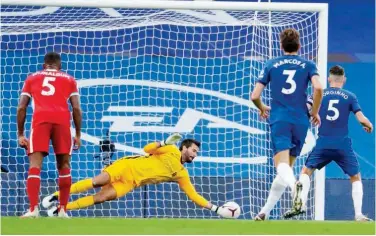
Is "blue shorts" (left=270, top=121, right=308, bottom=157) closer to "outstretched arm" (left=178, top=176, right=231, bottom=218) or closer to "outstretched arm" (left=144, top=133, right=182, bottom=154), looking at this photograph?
"outstretched arm" (left=144, top=133, right=182, bottom=154)

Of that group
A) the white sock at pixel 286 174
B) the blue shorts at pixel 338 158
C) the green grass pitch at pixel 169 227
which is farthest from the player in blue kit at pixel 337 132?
the green grass pitch at pixel 169 227

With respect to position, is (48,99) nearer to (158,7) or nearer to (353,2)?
(158,7)

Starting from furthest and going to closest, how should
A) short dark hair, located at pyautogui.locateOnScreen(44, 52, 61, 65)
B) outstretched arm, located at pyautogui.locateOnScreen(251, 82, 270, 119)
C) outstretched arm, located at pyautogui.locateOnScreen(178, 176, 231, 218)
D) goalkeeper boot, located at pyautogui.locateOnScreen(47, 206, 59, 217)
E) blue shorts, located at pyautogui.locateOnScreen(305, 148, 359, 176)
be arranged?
outstretched arm, located at pyautogui.locateOnScreen(178, 176, 231, 218)
goalkeeper boot, located at pyautogui.locateOnScreen(47, 206, 59, 217)
blue shorts, located at pyautogui.locateOnScreen(305, 148, 359, 176)
short dark hair, located at pyautogui.locateOnScreen(44, 52, 61, 65)
outstretched arm, located at pyautogui.locateOnScreen(251, 82, 270, 119)

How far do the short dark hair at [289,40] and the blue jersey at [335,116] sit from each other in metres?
1.81

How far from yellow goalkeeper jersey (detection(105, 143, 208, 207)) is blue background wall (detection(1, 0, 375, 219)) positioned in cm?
247

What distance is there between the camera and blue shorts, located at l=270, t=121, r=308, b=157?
32.5 feet

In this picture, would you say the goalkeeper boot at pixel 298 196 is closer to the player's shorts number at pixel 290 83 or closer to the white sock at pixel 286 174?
the white sock at pixel 286 174

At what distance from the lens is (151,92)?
52.7ft

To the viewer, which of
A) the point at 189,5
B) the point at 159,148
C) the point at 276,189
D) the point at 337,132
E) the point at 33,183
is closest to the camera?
the point at 276,189

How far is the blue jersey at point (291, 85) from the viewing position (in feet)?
32.7

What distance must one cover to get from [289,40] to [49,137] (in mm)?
2437

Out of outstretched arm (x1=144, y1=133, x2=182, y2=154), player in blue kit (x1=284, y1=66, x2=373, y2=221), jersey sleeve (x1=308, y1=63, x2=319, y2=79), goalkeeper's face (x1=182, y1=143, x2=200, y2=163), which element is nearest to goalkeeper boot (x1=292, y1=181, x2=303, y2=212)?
jersey sleeve (x1=308, y1=63, x2=319, y2=79)

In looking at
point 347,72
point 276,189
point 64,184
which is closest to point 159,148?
point 64,184

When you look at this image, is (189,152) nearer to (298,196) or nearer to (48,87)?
(48,87)
